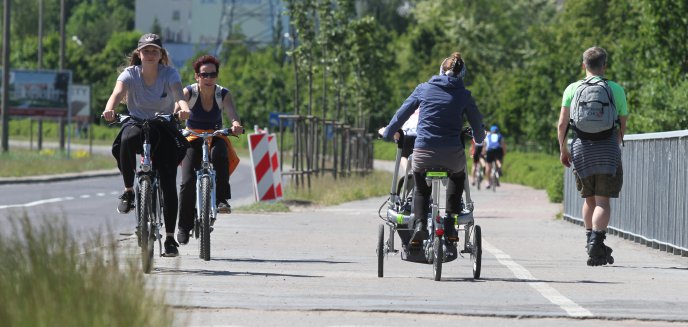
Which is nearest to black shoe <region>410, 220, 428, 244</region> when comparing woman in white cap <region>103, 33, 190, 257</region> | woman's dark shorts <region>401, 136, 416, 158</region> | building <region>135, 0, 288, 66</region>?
woman's dark shorts <region>401, 136, 416, 158</region>

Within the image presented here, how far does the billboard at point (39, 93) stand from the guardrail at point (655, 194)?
40.4 m

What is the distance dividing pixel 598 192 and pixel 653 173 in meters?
2.90

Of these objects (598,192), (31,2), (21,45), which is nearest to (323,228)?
(598,192)

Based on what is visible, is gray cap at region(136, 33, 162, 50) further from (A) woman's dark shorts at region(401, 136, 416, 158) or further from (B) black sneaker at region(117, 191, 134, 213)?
(A) woman's dark shorts at region(401, 136, 416, 158)

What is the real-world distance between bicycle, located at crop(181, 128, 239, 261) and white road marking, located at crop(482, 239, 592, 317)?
2438mm

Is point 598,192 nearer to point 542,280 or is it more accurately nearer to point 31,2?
point 542,280

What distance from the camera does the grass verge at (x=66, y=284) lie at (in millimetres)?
5848

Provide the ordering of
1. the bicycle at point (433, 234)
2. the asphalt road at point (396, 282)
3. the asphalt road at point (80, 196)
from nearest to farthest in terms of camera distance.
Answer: the asphalt road at point (396, 282) → the bicycle at point (433, 234) → the asphalt road at point (80, 196)

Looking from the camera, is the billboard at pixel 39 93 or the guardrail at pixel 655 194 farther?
the billboard at pixel 39 93

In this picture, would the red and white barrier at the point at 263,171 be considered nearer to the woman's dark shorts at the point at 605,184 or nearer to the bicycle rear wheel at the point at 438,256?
the woman's dark shorts at the point at 605,184

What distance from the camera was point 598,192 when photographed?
13.5 m

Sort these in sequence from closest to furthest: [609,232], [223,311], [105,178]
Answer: [223,311]
[609,232]
[105,178]

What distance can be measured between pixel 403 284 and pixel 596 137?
10.3ft

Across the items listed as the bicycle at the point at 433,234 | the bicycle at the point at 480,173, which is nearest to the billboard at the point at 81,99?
the bicycle at the point at 480,173
